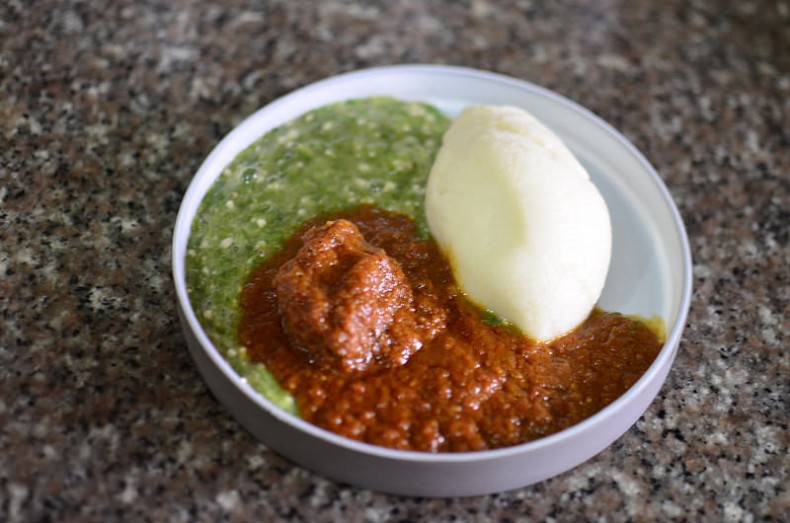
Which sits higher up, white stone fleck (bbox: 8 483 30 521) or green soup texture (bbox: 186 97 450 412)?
green soup texture (bbox: 186 97 450 412)

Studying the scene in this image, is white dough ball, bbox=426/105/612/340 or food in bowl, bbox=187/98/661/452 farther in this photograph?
white dough ball, bbox=426/105/612/340

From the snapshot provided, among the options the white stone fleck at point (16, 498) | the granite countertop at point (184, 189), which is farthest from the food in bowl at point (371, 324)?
the white stone fleck at point (16, 498)

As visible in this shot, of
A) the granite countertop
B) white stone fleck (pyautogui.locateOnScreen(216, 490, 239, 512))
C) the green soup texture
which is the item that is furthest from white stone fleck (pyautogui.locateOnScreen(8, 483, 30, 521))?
the green soup texture

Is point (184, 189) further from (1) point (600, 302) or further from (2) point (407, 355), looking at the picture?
(1) point (600, 302)

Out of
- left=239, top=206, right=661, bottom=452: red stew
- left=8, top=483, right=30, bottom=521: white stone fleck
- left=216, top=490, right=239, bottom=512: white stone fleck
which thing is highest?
left=239, top=206, right=661, bottom=452: red stew

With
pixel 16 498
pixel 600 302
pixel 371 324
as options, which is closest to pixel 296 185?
pixel 371 324

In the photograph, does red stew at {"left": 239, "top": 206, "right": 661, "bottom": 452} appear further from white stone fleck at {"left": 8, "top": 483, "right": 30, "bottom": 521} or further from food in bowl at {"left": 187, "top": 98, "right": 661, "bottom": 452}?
white stone fleck at {"left": 8, "top": 483, "right": 30, "bottom": 521}

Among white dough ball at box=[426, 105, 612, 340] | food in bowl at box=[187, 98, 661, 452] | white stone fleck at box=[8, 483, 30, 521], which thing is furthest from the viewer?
white dough ball at box=[426, 105, 612, 340]

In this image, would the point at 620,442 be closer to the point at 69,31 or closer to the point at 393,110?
the point at 393,110
